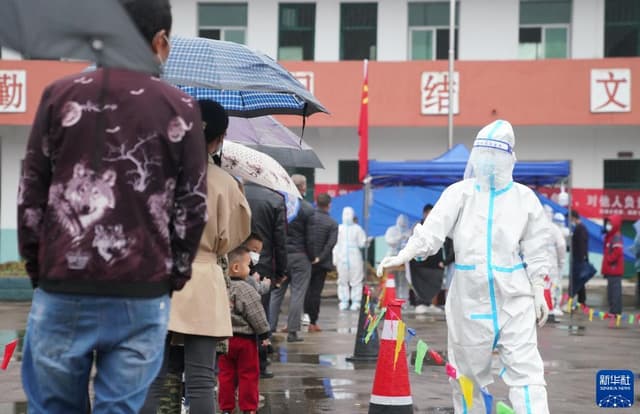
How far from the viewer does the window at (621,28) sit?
28.5 metres

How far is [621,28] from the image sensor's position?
2859 cm

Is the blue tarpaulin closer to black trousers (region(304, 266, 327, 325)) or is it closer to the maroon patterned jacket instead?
black trousers (region(304, 266, 327, 325))

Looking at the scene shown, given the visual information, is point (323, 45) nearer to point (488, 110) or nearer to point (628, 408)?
point (488, 110)

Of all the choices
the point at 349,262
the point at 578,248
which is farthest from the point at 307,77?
the point at 578,248

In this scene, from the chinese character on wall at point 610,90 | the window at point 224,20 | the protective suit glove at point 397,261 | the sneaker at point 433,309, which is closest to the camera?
the protective suit glove at point 397,261

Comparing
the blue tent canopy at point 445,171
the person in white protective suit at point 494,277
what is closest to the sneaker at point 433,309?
the blue tent canopy at point 445,171

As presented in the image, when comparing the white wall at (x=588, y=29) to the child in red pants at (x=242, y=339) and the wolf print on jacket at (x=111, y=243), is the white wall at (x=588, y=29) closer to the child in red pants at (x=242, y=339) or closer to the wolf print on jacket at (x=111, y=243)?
the child in red pants at (x=242, y=339)

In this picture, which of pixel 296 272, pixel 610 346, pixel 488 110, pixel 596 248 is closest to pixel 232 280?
pixel 296 272

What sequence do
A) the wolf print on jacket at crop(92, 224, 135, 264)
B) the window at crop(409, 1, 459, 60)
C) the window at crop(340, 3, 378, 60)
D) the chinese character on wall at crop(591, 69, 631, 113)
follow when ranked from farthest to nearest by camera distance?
the window at crop(340, 3, 378, 60)
the window at crop(409, 1, 459, 60)
the chinese character on wall at crop(591, 69, 631, 113)
the wolf print on jacket at crop(92, 224, 135, 264)

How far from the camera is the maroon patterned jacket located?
3344 millimetres

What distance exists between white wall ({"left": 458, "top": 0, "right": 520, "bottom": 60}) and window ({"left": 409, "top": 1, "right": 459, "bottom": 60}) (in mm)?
371

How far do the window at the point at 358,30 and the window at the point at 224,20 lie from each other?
8.70 feet

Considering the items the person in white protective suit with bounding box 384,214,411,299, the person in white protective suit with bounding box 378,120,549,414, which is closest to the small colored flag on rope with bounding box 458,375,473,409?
the person in white protective suit with bounding box 378,120,549,414

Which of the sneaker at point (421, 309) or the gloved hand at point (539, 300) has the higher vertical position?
the gloved hand at point (539, 300)
